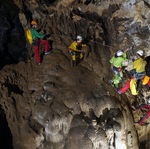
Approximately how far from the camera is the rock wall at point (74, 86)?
3.43m

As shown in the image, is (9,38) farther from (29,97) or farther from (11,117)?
(11,117)

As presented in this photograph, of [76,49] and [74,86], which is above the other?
[76,49]

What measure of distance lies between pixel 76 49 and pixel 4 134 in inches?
136

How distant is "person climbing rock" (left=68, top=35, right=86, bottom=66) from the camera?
4285 mm

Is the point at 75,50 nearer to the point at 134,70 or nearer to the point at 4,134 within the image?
the point at 134,70

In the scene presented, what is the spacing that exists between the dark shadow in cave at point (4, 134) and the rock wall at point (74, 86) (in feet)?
0.49

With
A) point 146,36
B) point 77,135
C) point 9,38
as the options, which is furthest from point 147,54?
point 9,38

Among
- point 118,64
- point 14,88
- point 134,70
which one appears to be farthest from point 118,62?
point 14,88

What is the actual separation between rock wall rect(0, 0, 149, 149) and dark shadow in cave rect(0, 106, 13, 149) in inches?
5.9

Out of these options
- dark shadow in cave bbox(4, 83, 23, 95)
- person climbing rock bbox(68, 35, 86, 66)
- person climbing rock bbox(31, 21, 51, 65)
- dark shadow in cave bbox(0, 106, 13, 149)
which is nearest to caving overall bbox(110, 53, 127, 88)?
person climbing rock bbox(68, 35, 86, 66)

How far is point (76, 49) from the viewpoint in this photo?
450cm

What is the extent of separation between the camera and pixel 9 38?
17.3 feet

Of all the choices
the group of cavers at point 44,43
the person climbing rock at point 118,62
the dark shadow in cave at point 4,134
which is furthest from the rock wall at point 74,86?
the person climbing rock at point 118,62

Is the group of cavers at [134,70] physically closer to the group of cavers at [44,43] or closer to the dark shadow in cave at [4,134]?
the group of cavers at [44,43]
